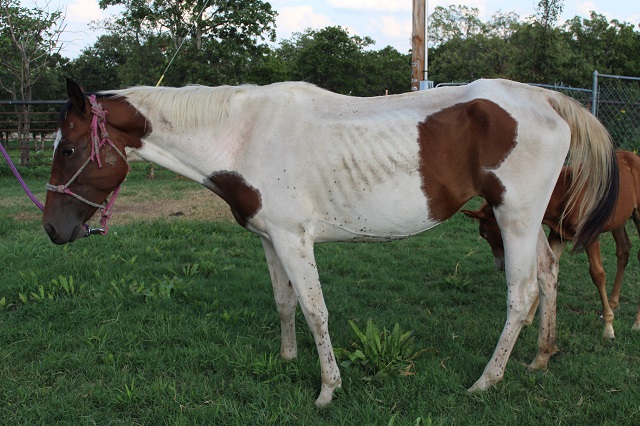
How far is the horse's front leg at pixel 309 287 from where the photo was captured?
9.91 feet

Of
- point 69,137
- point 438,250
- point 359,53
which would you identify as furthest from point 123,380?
point 359,53

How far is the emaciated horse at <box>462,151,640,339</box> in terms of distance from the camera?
413cm

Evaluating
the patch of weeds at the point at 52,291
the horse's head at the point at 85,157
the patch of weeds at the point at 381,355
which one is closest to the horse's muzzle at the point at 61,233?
the horse's head at the point at 85,157

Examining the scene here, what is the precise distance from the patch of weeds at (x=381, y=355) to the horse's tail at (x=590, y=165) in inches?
55.5

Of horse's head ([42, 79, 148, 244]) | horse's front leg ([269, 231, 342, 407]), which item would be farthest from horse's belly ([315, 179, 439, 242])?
horse's head ([42, 79, 148, 244])

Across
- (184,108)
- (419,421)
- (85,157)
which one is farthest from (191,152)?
(419,421)

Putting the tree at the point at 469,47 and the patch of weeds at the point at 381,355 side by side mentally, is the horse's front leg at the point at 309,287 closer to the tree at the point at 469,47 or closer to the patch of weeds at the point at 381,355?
the patch of weeds at the point at 381,355

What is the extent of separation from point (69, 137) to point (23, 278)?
8.50ft

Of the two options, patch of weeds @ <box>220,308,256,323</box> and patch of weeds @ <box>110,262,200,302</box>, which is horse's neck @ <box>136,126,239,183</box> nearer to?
patch of weeds @ <box>220,308,256,323</box>

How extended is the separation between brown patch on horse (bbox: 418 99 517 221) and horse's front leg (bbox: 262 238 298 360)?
1.15 meters

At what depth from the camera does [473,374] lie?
11.1 ft

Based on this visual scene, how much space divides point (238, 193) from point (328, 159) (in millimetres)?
577

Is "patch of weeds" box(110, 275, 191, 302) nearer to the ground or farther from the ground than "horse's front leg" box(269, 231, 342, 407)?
nearer to the ground

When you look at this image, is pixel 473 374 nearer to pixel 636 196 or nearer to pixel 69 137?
pixel 636 196
